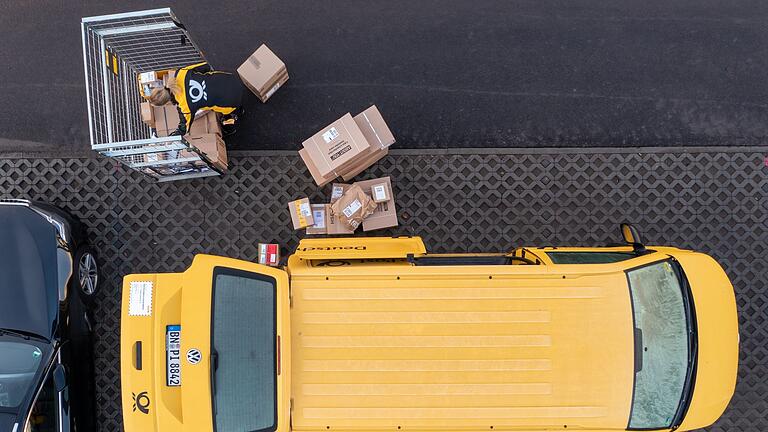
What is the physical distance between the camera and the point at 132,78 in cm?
502

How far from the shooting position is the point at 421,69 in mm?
5605

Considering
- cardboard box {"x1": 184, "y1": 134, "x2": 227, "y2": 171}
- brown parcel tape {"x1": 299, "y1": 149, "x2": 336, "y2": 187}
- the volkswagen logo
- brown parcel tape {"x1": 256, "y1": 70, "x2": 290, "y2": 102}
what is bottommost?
the volkswagen logo

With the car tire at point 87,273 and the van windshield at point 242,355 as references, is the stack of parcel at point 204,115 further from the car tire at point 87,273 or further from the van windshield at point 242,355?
the van windshield at point 242,355

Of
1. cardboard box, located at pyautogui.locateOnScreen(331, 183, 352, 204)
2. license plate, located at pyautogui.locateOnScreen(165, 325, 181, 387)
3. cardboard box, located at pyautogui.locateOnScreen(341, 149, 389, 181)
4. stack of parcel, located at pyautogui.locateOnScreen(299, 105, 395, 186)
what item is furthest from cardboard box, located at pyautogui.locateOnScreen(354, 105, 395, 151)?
license plate, located at pyautogui.locateOnScreen(165, 325, 181, 387)

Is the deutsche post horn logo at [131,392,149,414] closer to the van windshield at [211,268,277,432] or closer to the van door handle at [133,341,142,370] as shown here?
the van door handle at [133,341,142,370]

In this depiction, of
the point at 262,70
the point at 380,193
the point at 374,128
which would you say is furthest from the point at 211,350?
the point at 262,70

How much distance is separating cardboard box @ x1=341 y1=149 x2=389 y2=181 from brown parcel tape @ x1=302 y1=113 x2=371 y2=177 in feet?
0.60

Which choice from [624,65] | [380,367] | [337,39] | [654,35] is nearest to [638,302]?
[380,367]

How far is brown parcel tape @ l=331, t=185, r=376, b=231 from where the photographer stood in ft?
16.6

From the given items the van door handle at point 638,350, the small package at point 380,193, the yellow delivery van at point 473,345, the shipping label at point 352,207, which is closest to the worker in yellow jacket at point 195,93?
the shipping label at point 352,207

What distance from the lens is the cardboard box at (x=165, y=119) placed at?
5.00m

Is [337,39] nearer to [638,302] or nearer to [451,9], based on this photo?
[451,9]

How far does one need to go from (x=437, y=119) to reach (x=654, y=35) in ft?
9.06

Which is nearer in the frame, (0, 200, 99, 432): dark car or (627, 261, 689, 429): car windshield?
(627, 261, 689, 429): car windshield
